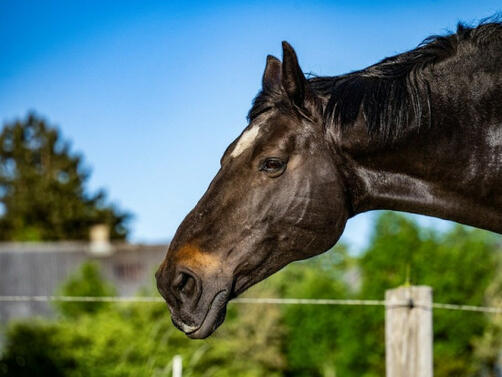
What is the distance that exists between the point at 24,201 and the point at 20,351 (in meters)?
35.4

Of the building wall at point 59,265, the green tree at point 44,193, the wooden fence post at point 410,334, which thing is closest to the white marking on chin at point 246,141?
the wooden fence post at point 410,334

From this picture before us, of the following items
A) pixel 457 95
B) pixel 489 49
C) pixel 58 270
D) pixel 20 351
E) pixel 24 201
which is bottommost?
pixel 20 351

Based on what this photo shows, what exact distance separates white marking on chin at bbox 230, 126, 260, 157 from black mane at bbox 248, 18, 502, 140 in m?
0.24

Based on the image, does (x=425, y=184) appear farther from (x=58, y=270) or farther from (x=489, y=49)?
(x=58, y=270)

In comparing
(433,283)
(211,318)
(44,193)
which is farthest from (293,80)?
(44,193)

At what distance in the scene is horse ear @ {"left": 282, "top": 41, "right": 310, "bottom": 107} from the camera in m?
2.38

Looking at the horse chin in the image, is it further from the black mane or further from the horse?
the black mane

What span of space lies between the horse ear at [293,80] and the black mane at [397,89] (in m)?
0.09

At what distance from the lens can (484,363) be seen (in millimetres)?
15695

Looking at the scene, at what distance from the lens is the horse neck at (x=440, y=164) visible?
7.56 feet

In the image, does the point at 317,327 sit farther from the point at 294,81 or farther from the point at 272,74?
the point at 294,81

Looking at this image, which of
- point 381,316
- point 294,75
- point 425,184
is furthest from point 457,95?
point 381,316

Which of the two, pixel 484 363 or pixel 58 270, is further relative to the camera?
pixel 58 270

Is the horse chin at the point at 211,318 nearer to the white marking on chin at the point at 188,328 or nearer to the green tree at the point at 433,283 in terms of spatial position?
the white marking on chin at the point at 188,328
